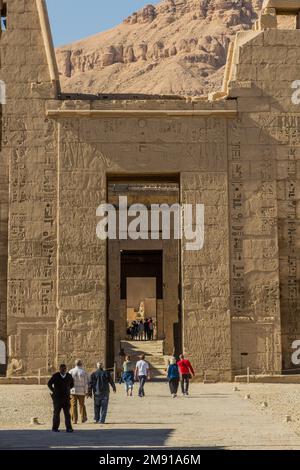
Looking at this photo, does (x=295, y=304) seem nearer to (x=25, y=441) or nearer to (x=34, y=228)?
(x=34, y=228)

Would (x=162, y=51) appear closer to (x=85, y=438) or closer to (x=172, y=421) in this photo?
(x=172, y=421)

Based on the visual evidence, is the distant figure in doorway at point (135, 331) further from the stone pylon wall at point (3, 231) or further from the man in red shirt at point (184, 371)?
the man in red shirt at point (184, 371)

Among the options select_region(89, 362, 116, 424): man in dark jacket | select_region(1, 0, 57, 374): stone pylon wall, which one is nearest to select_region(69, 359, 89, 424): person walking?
select_region(89, 362, 116, 424): man in dark jacket

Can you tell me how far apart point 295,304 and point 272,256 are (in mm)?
1167

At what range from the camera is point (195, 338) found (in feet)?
61.2

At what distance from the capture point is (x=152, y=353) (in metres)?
27.3

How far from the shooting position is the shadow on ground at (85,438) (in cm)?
869

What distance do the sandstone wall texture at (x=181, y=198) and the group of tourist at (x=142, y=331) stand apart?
14.0m

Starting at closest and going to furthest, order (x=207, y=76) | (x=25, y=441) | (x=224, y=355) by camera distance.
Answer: (x=25, y=441), (x=224, y=355), (x=207, y=76)

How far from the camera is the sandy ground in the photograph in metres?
8.93

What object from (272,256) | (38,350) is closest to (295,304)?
(272,256)

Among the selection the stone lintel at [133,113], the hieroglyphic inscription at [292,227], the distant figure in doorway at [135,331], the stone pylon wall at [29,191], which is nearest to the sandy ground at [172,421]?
the stone pylon wall at [29,191]

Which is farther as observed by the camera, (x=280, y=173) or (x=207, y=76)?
(x=207, y=76)

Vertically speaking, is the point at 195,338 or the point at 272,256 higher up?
the point at 272,256
